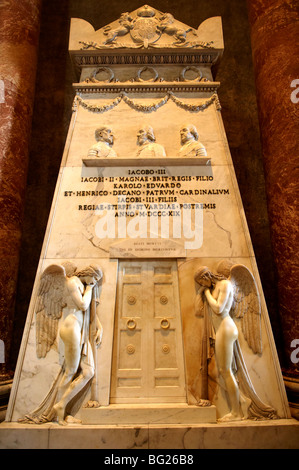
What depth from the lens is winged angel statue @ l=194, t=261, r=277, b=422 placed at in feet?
13.7

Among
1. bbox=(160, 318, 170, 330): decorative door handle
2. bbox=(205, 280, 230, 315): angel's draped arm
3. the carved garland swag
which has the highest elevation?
the carved garland swag

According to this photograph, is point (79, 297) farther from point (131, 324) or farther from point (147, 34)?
point (147, 34)

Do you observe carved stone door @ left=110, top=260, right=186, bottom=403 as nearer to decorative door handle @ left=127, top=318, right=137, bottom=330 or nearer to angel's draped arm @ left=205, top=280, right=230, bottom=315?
decorative door handle @ left=127, top=318, right=137, bottom=330

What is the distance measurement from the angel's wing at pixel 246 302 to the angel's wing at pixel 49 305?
2.39 metres

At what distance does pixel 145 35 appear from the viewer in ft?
21.4

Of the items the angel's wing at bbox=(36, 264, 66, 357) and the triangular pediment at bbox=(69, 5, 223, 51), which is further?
the triangular pediment at bbox=(69, 5, 223, 51)

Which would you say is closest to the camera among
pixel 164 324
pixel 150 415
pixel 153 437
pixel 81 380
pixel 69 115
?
pixel 153 437

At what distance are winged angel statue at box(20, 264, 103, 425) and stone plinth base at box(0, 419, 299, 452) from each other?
8.0 inches

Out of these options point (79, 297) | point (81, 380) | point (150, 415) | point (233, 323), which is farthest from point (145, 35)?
point (150, 415)

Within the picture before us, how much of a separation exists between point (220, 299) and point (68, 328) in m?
2.03

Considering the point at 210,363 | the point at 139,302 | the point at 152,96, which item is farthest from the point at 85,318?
the point at 152,96

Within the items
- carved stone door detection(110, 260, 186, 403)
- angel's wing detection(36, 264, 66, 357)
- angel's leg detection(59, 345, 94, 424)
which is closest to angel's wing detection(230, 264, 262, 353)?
carved stone door detection(110, 260, 186, 403)

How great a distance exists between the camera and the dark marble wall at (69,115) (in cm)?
789
